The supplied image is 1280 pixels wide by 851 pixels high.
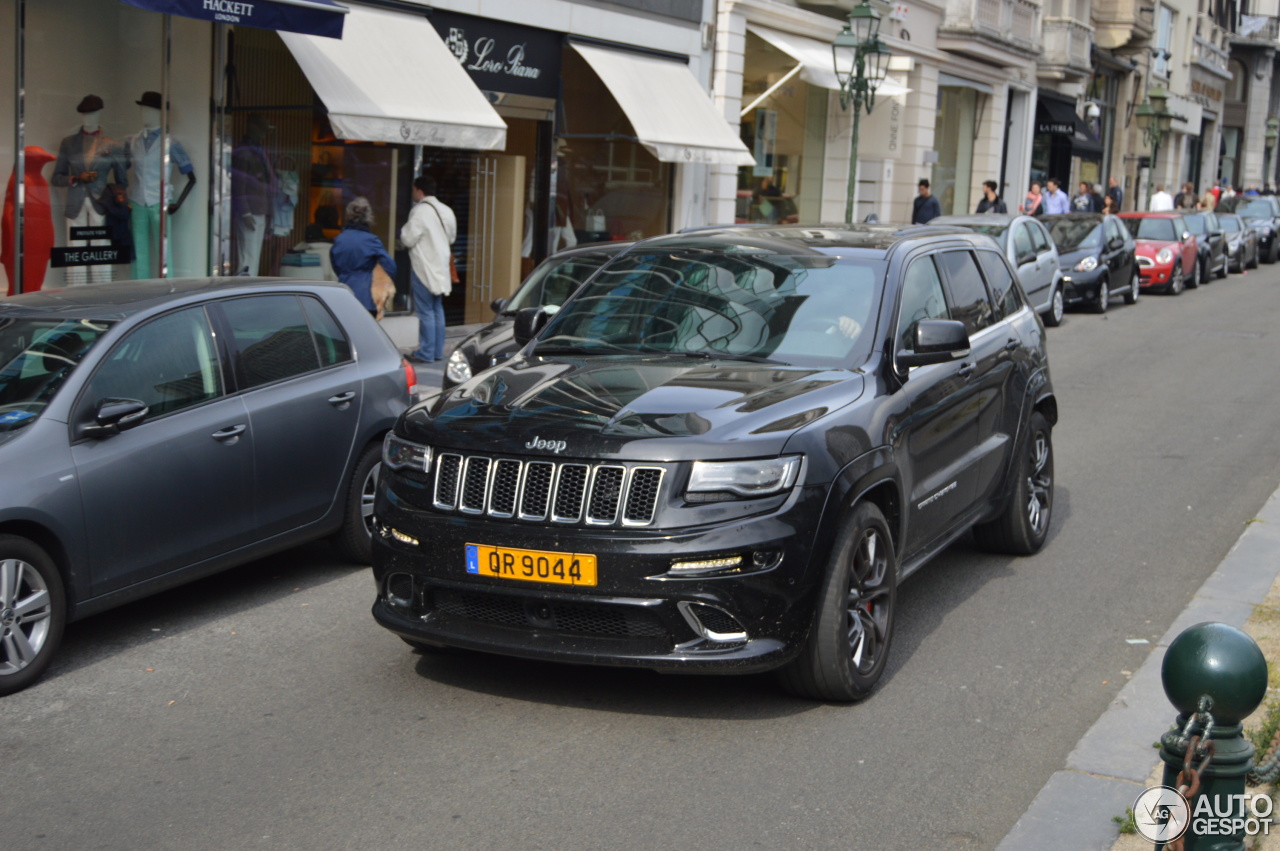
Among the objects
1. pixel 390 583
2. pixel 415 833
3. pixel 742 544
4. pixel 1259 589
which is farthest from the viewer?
pixel 1259 589

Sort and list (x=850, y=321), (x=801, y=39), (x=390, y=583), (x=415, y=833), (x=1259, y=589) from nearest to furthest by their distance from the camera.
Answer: (x=415, y=833)
(x=390, y=583)
(x=850, y=321)
(x=1259, y=589)
(x=801, y=39)

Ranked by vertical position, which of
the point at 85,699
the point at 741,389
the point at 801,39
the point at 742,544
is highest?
the point at 801,39

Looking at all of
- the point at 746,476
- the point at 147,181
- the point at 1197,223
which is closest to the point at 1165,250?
the point at 1197,223

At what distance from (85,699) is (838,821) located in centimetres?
296

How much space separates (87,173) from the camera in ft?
45.4

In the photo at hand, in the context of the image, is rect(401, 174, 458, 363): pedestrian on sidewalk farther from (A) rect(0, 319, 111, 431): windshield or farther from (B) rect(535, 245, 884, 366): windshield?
(A) rect(0, 319, 111, 431): windshield

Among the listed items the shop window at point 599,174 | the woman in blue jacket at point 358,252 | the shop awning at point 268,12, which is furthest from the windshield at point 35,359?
the shop window at point 599,174

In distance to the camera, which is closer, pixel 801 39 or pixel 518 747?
pixel 518 747

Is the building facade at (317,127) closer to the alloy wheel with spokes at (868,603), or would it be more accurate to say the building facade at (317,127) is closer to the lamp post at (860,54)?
the lamp post at (860,54)

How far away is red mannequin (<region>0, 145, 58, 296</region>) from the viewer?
13.2 metres

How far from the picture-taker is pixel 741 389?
5660 millimetres

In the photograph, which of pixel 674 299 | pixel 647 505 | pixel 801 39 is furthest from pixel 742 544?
pixel 801 39

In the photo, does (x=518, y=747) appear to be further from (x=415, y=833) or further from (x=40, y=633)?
(x=40, y=633)

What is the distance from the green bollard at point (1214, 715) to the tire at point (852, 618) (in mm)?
1831
